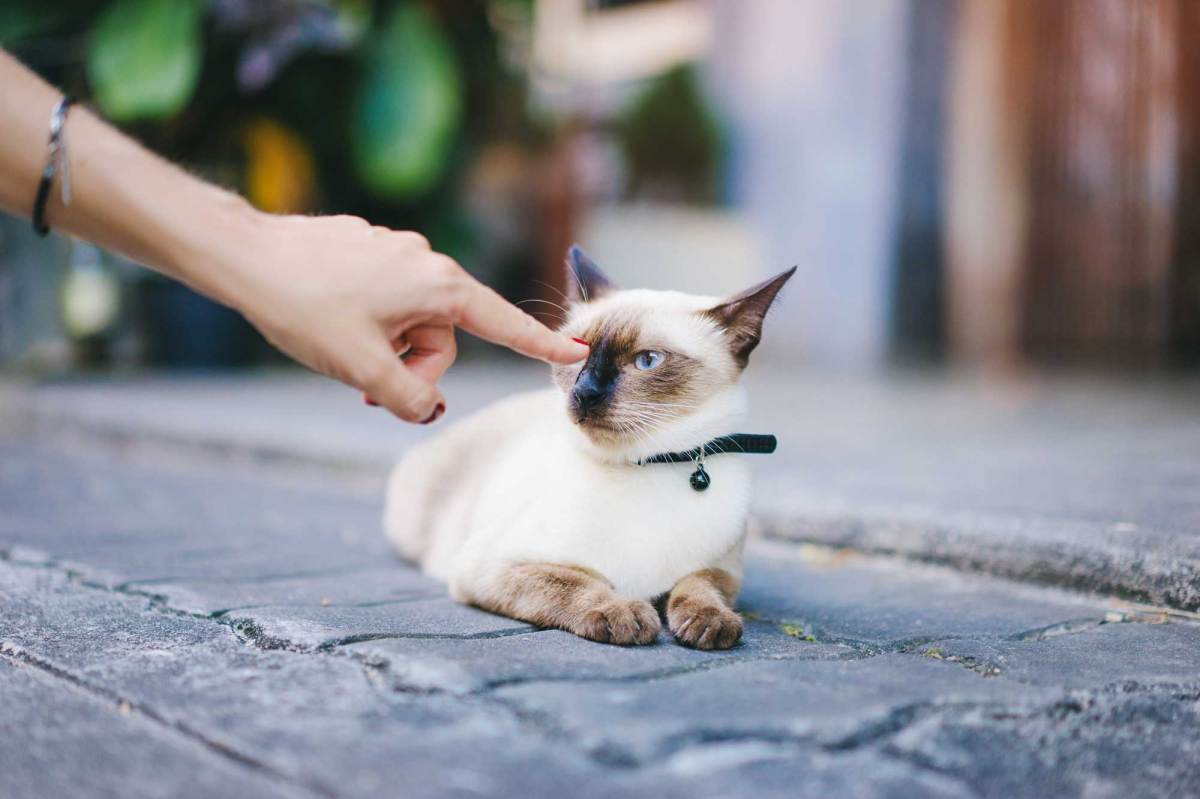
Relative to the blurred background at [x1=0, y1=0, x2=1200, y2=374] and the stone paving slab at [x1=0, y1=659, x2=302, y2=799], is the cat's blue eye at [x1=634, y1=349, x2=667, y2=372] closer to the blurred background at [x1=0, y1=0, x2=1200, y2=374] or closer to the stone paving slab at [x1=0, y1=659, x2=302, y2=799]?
the stone paving slab at [x1=0, y1=659, x2=302, y2=799]

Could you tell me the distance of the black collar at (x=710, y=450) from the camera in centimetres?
179

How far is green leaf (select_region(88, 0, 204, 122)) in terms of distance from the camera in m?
5.82

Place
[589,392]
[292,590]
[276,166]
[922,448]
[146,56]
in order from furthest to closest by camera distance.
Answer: [276,166]
[146,56]
[922,448]
[292,590]
[589,392]

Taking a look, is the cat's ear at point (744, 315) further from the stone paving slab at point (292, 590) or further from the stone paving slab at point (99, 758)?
the stone paving slab at point (99, 758)

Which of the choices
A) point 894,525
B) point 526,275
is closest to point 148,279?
point 526,275

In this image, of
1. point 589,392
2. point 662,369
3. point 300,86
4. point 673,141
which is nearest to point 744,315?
point 662,369

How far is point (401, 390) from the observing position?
1358mm

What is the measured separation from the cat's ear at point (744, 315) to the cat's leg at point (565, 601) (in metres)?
0.46

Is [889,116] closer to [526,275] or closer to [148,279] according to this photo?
[526,275]

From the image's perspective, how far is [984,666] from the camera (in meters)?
1.59

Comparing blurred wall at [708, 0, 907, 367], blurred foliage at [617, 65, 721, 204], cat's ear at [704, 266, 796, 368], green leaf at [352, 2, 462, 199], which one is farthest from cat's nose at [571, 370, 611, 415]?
blurred foliage at [617, 65, 721, 204]

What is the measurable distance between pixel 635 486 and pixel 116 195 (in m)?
0.89

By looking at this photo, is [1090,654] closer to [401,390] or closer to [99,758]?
[401,390]

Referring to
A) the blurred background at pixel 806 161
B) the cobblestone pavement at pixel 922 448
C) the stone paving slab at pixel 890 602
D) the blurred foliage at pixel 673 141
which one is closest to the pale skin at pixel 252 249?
the stone paving slab at pixel 890 602
